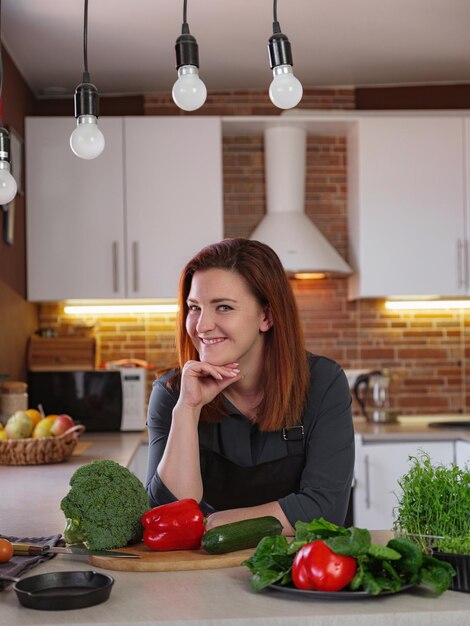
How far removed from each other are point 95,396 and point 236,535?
3.05m

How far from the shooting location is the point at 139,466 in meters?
4.39

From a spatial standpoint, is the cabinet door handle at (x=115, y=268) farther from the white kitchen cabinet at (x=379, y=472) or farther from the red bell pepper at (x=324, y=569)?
the red bell pepper at (x=324, y=569)

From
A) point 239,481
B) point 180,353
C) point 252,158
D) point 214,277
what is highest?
point 252,158

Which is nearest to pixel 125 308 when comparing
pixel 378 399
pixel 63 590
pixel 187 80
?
pixel 378 399

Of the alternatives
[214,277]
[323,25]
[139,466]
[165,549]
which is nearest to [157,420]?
[214,277]

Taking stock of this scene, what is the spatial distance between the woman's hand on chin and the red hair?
0.33 feet

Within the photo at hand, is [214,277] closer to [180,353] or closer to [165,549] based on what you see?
[180,353]

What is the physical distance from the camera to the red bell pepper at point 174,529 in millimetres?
1773

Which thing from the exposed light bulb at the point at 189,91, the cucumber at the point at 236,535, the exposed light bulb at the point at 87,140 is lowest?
the cucumber at the point at 236,535

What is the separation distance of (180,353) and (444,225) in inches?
112

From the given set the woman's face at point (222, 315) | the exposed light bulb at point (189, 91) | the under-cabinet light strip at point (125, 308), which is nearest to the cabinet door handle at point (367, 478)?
the under-cabinet light strip at point (125, 308)

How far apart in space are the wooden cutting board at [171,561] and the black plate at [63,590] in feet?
0.56

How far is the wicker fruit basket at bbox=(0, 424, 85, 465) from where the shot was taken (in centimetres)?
348

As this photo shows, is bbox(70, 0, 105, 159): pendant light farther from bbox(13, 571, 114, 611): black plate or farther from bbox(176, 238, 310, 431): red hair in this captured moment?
bbox(13, 571, 114, 611): black plate
